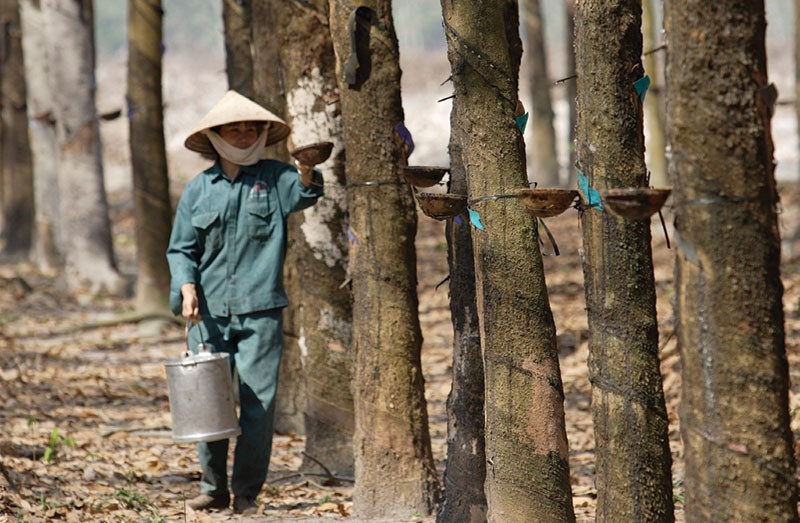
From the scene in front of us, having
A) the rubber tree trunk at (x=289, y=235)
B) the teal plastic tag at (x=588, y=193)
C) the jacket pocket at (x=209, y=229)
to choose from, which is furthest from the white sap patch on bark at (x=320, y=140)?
the teal plastic tag at (x=588, y=193)

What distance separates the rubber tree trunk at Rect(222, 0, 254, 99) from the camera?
9.34 meters

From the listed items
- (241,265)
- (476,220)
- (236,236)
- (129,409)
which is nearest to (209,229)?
(236,236)

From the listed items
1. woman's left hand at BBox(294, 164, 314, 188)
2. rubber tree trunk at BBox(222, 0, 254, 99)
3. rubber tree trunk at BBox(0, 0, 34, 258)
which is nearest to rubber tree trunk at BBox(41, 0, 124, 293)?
rubber tree trunk at BBox(0, 0, 34, 258)

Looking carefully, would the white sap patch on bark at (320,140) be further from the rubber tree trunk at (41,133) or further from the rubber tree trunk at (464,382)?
the rubber tree trunk at (41,133)

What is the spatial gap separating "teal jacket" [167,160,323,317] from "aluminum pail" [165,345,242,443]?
404 mm

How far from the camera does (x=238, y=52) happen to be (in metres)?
9.40

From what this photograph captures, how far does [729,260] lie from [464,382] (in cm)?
234

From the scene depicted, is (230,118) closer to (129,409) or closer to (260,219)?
(260,219)

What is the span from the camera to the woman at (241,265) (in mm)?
6281

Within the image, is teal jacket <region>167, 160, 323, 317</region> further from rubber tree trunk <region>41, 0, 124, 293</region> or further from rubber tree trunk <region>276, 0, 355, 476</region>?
rubber tree trunk <region>41, 0, 124, 293</region>

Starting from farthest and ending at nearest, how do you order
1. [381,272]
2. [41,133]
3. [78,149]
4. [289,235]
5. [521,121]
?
[41,133] < [78,149] < [289,235] < [381,272] < [521,121]

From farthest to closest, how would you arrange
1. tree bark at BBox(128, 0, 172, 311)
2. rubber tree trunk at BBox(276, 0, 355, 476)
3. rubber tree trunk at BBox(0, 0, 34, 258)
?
rubber tree trunk at BBox(0, 0, 34, 258) → tree bark at BBox(128, 0, 172, 311) → rubber tree trunk at BBox(276, 0, 355, 476)

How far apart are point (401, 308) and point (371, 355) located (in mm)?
291

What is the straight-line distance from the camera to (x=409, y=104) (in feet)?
149
